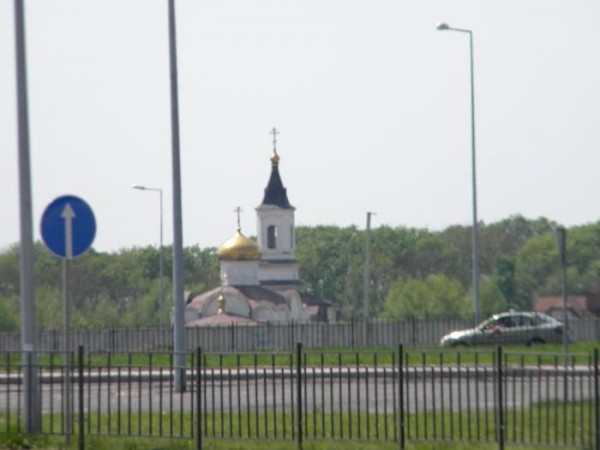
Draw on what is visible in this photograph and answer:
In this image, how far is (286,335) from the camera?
5488cm

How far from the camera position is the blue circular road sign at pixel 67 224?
58.7 ft

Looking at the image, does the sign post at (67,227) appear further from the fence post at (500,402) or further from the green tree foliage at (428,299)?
the green tree foliage at (428,299)

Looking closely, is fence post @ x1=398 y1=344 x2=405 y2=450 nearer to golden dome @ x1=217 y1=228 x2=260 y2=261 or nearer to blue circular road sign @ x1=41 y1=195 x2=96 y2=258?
blue circular road sign @ x1=41 y1=195 x2=96 y2=258

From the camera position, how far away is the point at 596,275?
4146 inches

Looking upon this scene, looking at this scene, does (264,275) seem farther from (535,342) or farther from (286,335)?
(535,342)

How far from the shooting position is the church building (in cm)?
→ 9200

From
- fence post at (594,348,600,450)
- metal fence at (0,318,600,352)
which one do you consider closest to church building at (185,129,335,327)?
metal fence at (0,318,600,352)

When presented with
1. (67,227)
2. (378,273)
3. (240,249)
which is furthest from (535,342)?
(378,273)

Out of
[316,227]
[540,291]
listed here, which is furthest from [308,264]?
[540,291]

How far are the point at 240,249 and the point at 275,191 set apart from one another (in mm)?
5784

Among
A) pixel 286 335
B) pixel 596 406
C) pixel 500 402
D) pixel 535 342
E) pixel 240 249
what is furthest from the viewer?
pixel 240 249

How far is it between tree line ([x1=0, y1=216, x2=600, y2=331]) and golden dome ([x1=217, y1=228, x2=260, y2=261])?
8607mm

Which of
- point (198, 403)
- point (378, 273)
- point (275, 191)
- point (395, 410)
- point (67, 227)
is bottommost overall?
point (378, 273)

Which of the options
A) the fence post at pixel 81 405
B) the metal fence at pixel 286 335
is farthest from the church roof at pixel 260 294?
the fence post at pixel 81 405
